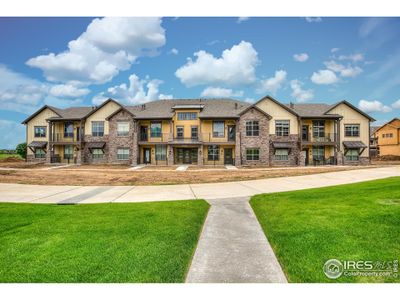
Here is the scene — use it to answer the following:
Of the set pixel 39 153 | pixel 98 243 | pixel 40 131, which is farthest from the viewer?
pixel 40 131

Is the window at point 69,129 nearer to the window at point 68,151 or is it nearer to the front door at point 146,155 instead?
the window at point 68,151

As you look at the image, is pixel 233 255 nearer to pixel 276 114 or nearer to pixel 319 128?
pixel 276 114

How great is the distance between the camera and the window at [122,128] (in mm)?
30875

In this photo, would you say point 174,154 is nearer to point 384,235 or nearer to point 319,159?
point 319,159

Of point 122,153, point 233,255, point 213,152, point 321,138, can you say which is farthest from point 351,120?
point 233,255

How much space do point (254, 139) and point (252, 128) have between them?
135 cm

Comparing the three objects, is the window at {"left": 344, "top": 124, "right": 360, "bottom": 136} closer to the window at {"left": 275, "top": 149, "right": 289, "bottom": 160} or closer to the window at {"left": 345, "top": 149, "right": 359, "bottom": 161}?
the window at {"left": 345, "top": 149, "right": 359, "bottom": 161}

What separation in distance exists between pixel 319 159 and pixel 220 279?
30327 millimetres

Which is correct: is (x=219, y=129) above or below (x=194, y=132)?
above

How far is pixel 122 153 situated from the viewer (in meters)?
31.0

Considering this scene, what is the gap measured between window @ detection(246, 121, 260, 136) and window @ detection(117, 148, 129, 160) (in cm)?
1536

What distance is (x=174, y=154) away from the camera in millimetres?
30859

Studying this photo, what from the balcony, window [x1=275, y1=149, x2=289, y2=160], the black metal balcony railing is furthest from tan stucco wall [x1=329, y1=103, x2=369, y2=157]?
window [x1=275, y1=149, x2=289, y2=160]

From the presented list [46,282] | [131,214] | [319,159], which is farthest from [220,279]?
[319,159]
